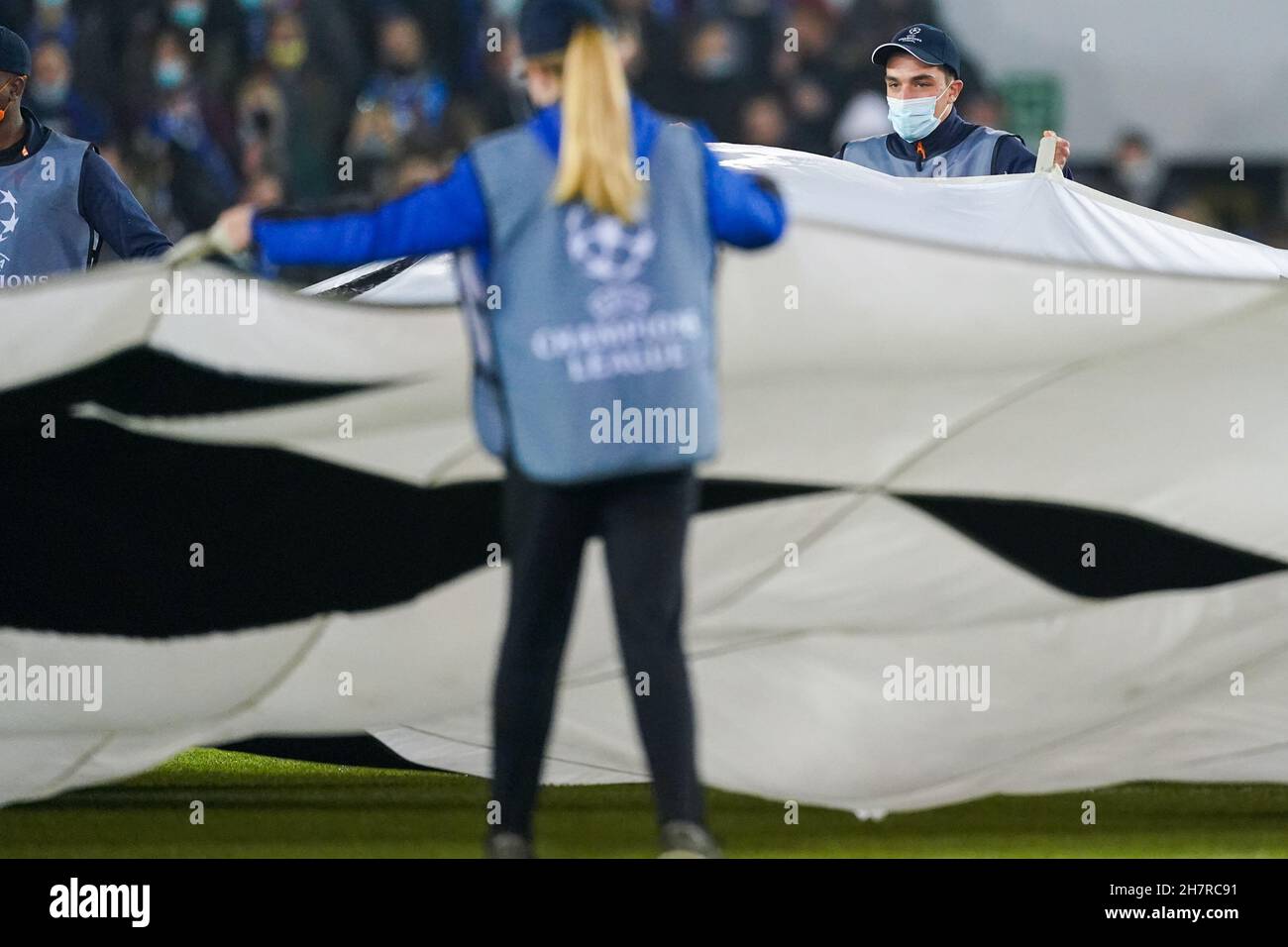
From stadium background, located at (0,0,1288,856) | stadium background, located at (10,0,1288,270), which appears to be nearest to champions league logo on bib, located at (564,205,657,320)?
stadium background, located at (0,0,1288,856)

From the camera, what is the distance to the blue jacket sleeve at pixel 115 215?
14.9ft

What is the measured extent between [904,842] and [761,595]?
580mm

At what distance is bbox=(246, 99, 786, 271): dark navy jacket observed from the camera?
3150mm

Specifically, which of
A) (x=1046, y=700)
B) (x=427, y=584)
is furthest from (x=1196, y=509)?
(x=427, y=584)

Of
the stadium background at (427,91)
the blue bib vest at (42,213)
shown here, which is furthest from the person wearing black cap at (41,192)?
the stadium background at (427,91)

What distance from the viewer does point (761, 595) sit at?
3891 millimetres

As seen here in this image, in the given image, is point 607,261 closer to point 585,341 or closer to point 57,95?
point 585,341

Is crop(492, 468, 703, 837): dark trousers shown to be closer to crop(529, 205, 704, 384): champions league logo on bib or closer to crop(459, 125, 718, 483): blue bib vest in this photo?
crop(459, 125, 718, 483): blue bib vest

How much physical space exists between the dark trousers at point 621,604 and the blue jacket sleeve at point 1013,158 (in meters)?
1.89

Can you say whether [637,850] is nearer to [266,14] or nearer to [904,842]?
[904,842]

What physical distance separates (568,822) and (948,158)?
7.01 feet

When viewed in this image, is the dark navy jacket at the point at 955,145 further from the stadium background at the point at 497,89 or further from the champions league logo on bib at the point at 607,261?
the stadium background at the point at 497,89

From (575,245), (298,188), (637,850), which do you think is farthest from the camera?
(298,188)
